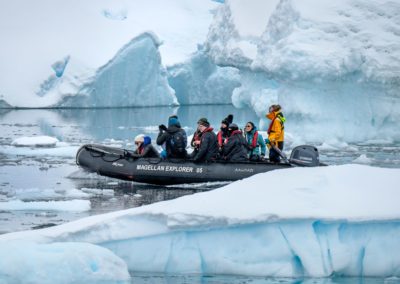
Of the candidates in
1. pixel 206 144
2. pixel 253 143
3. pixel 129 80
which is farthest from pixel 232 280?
pixel 129 80

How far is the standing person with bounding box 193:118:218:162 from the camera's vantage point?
446 inches

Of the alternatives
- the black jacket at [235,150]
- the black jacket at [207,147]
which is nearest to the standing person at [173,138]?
the black jacket at [207,147]

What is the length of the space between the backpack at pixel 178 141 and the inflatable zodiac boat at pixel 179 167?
18cm

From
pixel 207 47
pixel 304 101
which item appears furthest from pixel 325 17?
pixel 207 47

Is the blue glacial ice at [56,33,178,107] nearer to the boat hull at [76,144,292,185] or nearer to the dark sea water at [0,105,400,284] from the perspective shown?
the dark sea water at [0,105,400,284]

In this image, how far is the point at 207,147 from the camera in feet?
37.9

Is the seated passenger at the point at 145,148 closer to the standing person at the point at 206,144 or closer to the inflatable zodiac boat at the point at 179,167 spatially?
the inflatable zodiac boat at the point at 179,167

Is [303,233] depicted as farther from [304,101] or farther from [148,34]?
[148,34]

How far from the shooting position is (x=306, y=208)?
21.2 ft

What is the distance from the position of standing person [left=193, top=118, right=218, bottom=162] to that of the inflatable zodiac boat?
11cm

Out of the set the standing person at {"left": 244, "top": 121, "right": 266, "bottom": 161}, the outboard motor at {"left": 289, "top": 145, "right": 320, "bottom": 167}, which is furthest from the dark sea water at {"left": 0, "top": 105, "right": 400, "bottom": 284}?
the outboard motor at {"left": 289, "top": 145, "right": 320, "bottom": 167}

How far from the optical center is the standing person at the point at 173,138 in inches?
457

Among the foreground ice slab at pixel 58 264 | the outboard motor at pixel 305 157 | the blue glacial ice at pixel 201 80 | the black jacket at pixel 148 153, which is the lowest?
the foreground ice slab at pixel 58 264

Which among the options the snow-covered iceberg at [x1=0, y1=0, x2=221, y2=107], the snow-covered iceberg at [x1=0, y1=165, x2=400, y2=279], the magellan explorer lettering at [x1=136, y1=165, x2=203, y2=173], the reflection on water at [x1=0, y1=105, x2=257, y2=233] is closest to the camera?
the snow-covered iceberg at [x1=0, y1=165, x2=400, y2=279]
